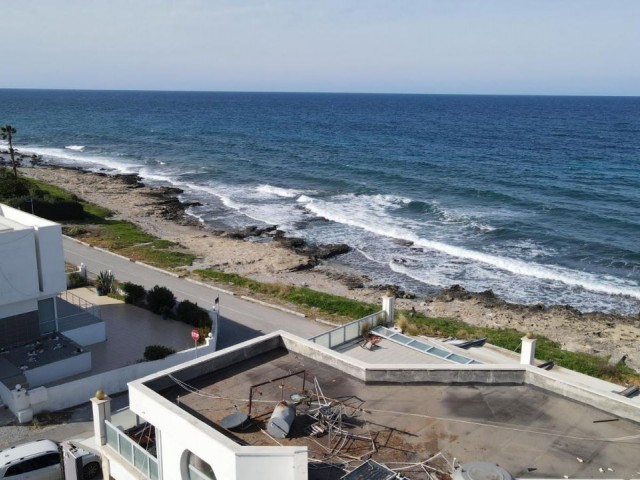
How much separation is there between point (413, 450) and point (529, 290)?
27.7m

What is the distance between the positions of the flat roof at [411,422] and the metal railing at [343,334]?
4.78 metres

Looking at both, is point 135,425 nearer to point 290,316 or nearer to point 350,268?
point 290,316

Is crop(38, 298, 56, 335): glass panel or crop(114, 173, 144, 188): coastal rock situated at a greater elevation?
crop(38, 298, 56, 335): glass panel

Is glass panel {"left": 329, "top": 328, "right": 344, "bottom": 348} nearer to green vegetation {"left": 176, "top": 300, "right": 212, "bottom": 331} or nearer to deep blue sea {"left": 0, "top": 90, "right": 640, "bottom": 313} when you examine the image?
green vegetation {"left": 176, "top": 300, "right": 212, "bottom": 331}

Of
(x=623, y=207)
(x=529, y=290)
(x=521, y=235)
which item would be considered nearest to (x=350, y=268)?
(x=529, y=290)


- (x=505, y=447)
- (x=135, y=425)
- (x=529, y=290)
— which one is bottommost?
(x=529, y=290)

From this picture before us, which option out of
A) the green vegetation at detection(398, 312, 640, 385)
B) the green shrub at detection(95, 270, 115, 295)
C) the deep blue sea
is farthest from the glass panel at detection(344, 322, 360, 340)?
the deep blue sea

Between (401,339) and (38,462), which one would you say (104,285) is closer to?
(38,462)

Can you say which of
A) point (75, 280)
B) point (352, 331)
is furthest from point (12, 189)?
point (352, 331)

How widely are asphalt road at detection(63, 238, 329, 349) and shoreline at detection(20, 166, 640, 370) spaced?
14.5 feet

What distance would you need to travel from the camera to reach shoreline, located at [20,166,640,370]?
30047 mm

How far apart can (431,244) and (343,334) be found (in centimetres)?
2654

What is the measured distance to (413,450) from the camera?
34.2ft

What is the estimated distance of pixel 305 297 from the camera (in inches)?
1233
